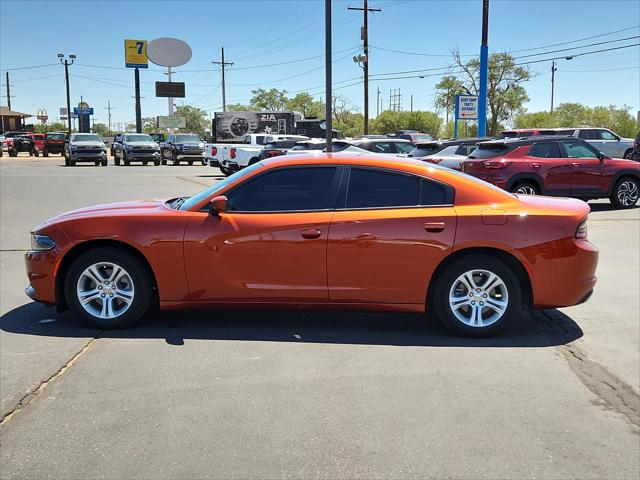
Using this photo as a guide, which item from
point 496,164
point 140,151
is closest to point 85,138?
point 140,151

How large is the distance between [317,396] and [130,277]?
2138mm

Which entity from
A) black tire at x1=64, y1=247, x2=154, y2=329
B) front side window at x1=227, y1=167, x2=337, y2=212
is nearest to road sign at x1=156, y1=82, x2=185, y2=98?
black tire at x1=64, y1=247, x2=154, y2=329

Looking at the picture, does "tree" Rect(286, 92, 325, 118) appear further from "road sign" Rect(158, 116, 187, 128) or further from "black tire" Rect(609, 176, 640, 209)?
"black tire" Rect(609, 176, 640, 209)

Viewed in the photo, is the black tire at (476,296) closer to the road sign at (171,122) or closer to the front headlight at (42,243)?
the front headlight at (42,243)

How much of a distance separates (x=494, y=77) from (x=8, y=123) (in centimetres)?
8029

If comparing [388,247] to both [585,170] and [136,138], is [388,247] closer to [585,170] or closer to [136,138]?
[585,170]

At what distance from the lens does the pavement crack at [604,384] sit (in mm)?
3824

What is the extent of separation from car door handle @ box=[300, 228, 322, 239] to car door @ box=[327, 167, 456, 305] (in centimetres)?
11

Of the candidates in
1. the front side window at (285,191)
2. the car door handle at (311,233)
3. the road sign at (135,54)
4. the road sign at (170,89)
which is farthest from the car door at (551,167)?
the road sign at (135,54)

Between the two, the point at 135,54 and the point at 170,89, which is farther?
the point at 135,54

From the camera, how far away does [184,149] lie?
36.0 meters

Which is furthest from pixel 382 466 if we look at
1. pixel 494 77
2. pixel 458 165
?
pixel 494 77

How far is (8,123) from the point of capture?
9950 cm

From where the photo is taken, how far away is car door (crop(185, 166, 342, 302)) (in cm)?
497
